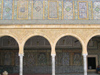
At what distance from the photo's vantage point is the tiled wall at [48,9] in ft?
32.6

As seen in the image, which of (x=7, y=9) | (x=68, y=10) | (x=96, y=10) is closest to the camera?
(x=7, y=9)

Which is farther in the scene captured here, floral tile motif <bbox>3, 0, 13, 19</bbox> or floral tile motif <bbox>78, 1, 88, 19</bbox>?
floral tile motif <bbox>78, 1, 88, 19</bbox>

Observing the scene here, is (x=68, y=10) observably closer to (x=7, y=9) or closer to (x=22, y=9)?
(x=22, y=9)

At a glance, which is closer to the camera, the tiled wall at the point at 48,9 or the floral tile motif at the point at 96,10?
the tiled wall at the point at 48,9

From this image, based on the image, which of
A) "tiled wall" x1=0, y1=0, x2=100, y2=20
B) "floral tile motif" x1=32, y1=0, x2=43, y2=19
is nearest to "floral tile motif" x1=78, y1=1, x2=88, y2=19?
"tiled wall" x1=0, y1=0, x2=100, y2=20

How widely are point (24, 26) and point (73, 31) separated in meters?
3.07

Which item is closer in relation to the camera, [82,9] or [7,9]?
[7,9]

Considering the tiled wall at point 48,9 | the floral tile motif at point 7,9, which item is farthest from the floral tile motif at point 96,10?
the floral tile motif at point 7,9

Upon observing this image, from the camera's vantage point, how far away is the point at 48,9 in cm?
1004

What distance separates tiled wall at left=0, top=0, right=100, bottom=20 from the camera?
9.95 metres

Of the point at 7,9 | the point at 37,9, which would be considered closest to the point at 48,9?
the point at 37,9

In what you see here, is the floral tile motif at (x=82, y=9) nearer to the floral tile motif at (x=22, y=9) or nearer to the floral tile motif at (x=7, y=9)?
the floral tile motif at (x=22, y=9)

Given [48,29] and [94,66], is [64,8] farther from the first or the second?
[94,66]

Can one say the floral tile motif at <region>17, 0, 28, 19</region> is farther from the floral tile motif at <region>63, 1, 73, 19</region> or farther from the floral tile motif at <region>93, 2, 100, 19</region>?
the floral tile motif at <region>93, 2, 100, 19</region>
